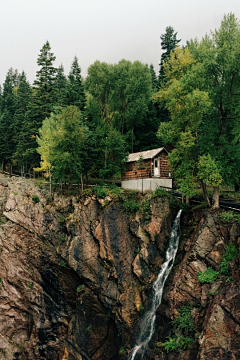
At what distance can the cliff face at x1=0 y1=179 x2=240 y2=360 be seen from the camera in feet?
71.8

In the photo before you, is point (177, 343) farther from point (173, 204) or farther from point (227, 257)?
point (173, 204)

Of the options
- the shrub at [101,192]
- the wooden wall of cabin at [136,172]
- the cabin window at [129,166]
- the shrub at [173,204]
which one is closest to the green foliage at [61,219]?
the shrub at [101,192]

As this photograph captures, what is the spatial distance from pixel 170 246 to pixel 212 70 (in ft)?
50.3

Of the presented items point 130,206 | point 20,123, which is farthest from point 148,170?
point 20,123

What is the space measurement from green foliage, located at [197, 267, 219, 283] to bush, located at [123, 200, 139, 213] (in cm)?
901

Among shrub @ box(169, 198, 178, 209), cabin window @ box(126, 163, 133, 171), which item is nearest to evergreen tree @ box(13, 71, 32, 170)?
cabin window @ box(126, 163, 133, 171)

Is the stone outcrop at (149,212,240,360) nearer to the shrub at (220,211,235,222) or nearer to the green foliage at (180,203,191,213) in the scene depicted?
the shrub at (220,211,235,222)

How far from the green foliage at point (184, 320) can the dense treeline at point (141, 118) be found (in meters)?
8.85

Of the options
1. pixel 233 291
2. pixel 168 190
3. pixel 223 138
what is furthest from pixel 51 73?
pixel 233 291

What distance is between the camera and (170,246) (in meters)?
25.1

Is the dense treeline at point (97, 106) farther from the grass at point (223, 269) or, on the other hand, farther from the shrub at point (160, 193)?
the grass at point (223, 269)

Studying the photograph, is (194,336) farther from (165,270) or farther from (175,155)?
(175,155)

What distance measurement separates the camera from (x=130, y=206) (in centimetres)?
2781

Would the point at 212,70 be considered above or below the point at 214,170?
above
